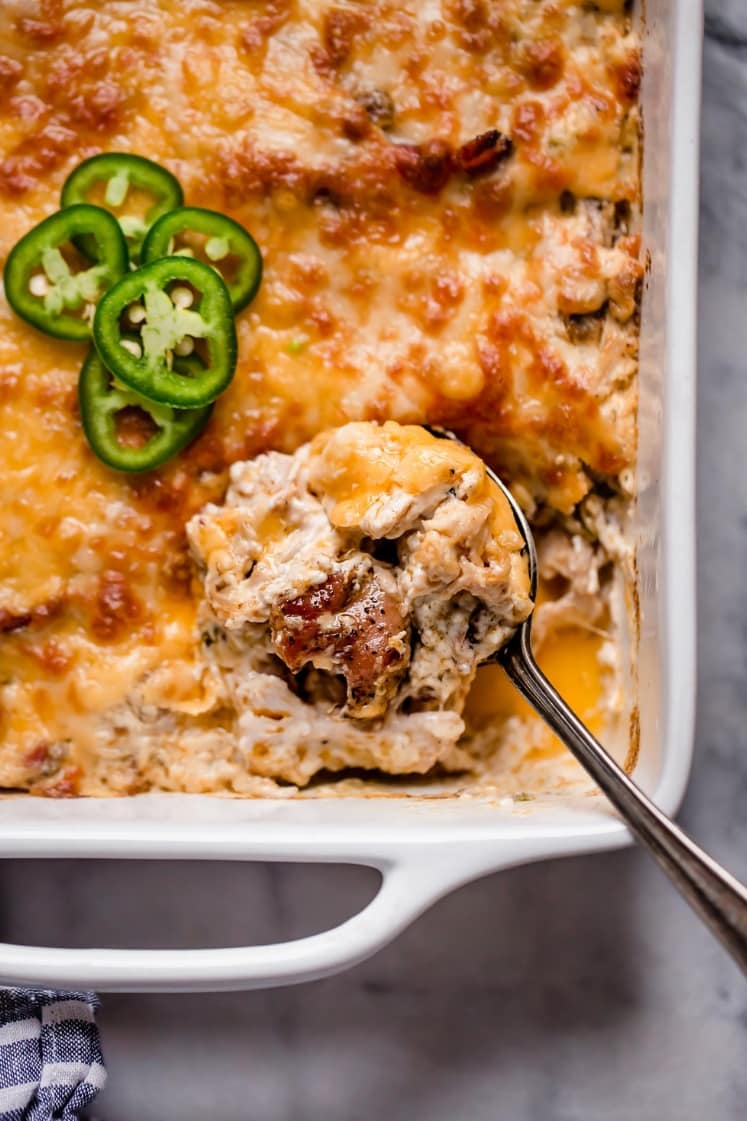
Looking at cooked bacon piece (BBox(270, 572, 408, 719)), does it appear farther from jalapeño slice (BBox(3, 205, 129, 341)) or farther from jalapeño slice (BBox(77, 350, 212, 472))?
jalapeño slice (BBox(3, 205, 129, 341))

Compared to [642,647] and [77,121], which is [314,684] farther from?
[77,121]

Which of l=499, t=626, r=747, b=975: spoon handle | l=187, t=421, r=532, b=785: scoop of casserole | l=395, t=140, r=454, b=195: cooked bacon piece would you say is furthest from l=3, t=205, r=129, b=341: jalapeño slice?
l=499, t=626, r=747, b=975: spoon handle

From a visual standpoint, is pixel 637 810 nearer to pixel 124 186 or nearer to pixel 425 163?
pixel 425 163

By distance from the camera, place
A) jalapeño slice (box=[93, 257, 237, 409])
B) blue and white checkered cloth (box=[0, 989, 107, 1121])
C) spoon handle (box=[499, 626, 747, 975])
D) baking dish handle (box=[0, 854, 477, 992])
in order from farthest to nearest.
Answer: blue and white checkered cloth (box=[0, 989, 107, 1121]) → jalapeño slice (box=[93, 257, 237, 409]) → baking dish handle (box=[0, 854, 477, 992]) → spoon handle (box=[499, 626, 747, 975])

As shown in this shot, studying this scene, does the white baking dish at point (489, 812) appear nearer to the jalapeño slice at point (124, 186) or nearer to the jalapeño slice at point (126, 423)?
the jalapeño slice at point (126, 423)

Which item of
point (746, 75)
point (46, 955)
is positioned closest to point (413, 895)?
point (46, 955)

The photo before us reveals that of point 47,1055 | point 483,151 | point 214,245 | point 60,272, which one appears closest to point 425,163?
point 483,151
